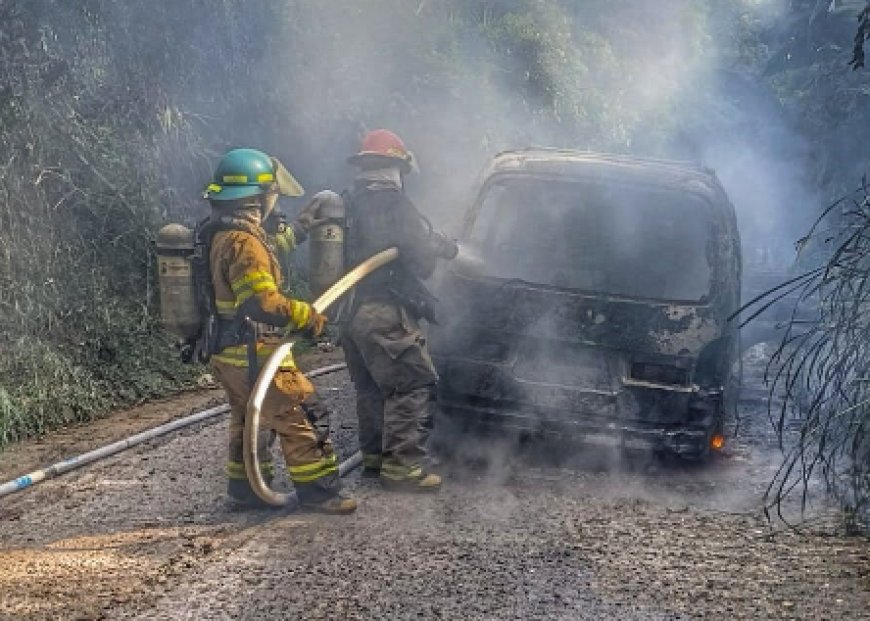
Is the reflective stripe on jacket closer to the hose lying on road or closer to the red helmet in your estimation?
the red helmet

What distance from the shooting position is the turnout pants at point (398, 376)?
6.14 m

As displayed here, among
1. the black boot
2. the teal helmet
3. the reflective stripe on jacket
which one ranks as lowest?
the black boot

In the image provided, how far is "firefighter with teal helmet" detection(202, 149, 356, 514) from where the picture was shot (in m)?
5.49

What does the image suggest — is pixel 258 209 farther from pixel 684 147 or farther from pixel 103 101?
pixel 684 147

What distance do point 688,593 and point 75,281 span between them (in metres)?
6.53

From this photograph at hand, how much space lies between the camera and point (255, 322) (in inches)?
220

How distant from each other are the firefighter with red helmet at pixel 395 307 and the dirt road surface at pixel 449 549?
29 centimetres

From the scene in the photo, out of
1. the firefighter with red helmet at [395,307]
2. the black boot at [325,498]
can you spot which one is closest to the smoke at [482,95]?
the firefighter with red helmet at [395,307]

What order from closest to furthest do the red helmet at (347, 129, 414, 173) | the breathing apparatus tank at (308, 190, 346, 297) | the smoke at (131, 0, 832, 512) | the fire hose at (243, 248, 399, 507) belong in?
the fire hose at (243, 248, 399, 507) → the breathing apparatus tank at (308, 190, 346, 297) → the red helmet at (347, 129, 414, 173) → the smoke at (131, 0, 832, 512)

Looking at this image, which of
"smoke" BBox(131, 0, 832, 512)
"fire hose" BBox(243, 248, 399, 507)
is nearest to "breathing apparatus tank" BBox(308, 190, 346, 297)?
"fire hose" BBox(243, 248, 399, 507)

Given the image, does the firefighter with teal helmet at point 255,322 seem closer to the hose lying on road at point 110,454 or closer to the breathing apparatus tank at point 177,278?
the breathing apparatus tank at point 177,278

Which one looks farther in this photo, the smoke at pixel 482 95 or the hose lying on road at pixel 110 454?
the smoke at pixel 482 95

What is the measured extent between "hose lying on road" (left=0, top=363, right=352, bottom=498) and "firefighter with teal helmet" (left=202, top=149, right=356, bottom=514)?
885mm

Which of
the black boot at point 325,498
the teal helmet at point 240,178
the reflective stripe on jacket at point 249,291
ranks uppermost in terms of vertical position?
the teal helmet at point 240,178
